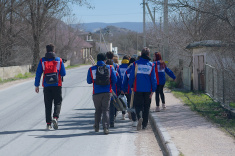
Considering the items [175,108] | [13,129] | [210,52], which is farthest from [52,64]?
[210,52]

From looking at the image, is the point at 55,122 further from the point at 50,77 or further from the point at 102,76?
the point at 102,76

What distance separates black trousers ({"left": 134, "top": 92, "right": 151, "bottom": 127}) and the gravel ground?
494 millimetres

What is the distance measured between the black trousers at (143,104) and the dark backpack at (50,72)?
1.91m

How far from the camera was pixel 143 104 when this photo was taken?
9.55 m

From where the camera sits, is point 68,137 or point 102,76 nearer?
point 68,137

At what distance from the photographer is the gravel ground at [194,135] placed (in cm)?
673

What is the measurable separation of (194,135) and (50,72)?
3.56 meters

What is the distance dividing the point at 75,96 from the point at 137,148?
10.5 m

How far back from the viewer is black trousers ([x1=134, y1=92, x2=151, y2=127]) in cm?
943

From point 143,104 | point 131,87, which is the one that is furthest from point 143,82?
point 143,104

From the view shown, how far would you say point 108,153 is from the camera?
7.11 metres

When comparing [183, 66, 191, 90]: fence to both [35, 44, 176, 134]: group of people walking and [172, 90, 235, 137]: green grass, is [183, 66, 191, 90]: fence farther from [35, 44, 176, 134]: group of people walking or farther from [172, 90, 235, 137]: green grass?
[35, 44, 176, 134]: group of people walking

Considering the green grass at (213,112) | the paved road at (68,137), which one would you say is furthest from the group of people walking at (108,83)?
the green grass at (213,112)

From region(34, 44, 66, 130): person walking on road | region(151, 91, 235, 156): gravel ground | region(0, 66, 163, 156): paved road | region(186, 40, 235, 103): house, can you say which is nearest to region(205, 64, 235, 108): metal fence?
region(186, 40, 235, 103): house
